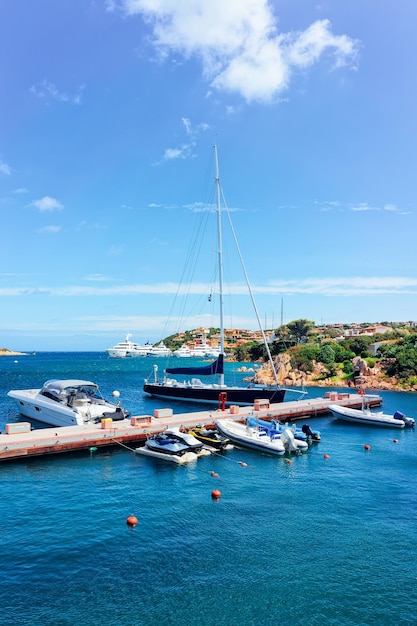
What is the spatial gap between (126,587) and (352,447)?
25.3 m

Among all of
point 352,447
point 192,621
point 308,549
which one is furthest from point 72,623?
point 352,447

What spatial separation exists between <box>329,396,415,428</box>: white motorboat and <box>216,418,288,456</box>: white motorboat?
15.0 meters

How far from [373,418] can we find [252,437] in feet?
55.1

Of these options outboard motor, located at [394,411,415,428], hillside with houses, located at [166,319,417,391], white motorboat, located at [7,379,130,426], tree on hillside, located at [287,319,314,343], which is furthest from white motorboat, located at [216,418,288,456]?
tree on hillside, located at [287,319,314,343]

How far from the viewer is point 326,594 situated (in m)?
14.5

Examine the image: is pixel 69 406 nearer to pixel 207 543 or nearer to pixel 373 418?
pixel 207 543

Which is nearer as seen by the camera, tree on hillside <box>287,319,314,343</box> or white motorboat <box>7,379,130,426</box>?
white motorboat <box>7,379,130,426</box>

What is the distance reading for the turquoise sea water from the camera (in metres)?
13.7

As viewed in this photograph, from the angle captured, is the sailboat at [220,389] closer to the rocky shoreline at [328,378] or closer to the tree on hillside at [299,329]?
the rocky shoreline at [328,378]

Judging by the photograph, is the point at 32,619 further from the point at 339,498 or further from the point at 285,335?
the point at 285,335

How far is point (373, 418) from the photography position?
146ft

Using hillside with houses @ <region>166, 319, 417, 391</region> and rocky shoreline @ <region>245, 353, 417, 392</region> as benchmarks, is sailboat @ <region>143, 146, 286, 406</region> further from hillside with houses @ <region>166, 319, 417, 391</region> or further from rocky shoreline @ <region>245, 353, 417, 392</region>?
rocky shoreline @ <region>245, 353, 417, 392</region>

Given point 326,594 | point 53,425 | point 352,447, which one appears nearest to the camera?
point 326,594

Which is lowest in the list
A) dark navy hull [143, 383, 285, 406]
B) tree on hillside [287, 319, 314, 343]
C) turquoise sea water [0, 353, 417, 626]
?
turquoise sea water [0, 353, 417, 626]
